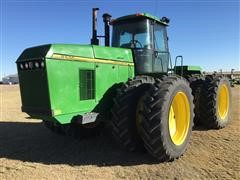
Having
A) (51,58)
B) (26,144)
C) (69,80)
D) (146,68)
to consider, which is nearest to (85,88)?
(69,80)

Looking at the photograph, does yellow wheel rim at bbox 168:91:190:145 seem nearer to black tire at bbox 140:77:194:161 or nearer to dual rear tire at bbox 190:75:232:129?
black tire at bbox 140:77:194:161

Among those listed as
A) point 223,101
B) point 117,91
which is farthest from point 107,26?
point 223,101

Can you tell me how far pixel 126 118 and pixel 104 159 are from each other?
94 cm

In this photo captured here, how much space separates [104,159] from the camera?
21.4ft

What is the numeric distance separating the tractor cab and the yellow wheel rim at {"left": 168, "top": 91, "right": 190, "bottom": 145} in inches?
46.7

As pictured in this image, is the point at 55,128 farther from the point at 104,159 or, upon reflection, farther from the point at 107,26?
the point at 107,26

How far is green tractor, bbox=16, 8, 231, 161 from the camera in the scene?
5930 millimetres

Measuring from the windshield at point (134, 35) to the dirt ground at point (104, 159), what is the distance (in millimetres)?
2344

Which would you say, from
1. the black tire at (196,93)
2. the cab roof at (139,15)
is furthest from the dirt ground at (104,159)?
the cab roof at (139,15)

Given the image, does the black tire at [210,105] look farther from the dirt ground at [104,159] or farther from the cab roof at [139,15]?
the cab roof at [139,15]

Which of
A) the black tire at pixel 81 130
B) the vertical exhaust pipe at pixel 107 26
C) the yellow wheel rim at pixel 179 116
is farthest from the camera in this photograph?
the vertical exhaust pipe at pixel 107 26

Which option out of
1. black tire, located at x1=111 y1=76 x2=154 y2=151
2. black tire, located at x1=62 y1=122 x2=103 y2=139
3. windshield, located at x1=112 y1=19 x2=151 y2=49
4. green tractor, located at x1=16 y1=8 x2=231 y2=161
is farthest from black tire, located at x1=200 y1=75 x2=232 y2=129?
black tire, located at x1=111 y1=76 x2=154 y2=151

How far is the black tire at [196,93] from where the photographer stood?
927 cm

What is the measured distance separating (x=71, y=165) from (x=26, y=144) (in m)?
2.18
